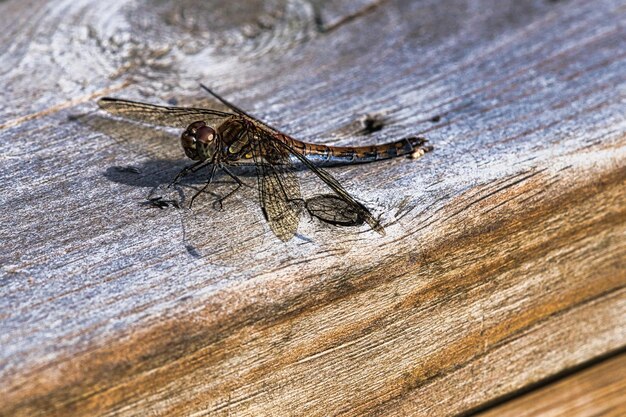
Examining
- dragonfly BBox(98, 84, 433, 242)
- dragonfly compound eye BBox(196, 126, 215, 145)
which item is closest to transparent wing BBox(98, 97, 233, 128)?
dragonfly BBox(98, 84, 433, 242)

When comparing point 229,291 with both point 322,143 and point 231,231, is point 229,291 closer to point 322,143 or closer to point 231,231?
point 231,231

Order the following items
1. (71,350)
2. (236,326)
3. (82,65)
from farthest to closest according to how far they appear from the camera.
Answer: (82,65)
(236,326)
(71,350)

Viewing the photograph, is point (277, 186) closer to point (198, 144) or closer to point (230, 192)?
point (230, 192)

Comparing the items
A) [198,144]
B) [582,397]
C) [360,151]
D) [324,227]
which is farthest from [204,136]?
[582,397]

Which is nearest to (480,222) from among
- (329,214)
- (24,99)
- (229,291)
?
(329,214)

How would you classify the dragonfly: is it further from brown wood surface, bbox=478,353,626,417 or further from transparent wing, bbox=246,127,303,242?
brown wood surface, bbox=478,353,626,417

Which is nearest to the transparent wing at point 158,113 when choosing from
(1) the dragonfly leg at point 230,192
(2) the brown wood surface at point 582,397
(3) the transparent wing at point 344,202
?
(1) the dragonfly leg at point 230,192

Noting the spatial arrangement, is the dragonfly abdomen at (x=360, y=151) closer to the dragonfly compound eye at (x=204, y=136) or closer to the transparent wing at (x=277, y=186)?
the transparent wing at (x=277, y=186)

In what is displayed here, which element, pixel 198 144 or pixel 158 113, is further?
pixel 158 113
